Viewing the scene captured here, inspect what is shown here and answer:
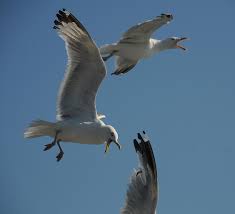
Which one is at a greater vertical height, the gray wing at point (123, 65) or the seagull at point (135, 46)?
the seagull at point (135, 46)

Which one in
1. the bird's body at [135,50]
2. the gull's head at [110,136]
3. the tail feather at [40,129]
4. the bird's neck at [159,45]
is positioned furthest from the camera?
the bird's neck at [159,45]

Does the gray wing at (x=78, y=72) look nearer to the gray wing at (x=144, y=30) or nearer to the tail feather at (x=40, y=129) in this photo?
the tail feather at (x=40, y=129)

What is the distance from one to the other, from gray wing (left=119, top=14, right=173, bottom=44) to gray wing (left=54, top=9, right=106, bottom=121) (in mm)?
3018

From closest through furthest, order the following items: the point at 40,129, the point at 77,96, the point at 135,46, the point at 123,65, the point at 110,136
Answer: the point at 40,129
the point at 110,136
the point at 77,96
the point at 135,46
the point at 123,65

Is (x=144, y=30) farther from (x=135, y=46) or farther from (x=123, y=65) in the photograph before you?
(x=123, y=65)

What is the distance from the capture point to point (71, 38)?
13.1 metres

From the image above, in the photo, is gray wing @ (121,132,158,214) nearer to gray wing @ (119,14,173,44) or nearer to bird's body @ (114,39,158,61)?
gray wing @ (119,14,173,44)

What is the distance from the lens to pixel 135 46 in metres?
16.2

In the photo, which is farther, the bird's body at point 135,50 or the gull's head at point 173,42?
the gull's head at point 173,42

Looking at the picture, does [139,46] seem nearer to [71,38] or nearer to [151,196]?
[71,38]

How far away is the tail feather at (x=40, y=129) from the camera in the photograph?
1266 centimetres

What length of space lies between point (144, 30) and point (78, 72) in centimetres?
328

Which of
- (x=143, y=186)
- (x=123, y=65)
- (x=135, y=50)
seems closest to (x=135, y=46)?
(x=135, y=50)

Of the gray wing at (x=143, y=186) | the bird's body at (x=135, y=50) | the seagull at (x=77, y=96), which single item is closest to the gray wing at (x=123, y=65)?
the bird's body at (x=135, y=50)
